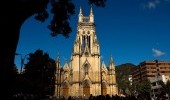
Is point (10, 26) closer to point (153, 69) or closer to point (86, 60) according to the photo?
point (86, 60)

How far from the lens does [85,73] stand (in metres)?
64.9

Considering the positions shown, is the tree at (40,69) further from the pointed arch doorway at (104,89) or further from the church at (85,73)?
the pointed arch doorway at (104,89)

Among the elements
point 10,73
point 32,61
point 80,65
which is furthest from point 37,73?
point 10,73

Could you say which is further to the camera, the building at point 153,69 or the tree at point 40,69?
the building at point 153,69

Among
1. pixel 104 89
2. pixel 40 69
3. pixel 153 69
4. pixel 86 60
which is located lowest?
pixel 104 89

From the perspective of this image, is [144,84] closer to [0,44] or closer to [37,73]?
[37,73]

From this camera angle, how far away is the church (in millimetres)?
63469

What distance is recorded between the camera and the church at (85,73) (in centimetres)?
6347

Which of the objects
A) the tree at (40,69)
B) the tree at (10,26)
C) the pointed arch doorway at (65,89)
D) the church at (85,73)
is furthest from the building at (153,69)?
the tree at (10,26)

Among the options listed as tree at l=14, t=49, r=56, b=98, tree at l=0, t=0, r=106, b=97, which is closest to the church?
tree at l=14, t=49, r=56, b=98

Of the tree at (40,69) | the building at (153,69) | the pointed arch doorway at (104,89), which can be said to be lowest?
the pointed arch doorway at (104,89)

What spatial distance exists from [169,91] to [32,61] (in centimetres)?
3599

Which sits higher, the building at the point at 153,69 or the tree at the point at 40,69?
the building at the point at 153,69

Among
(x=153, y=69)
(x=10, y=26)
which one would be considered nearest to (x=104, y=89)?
(x=153, y=69)
